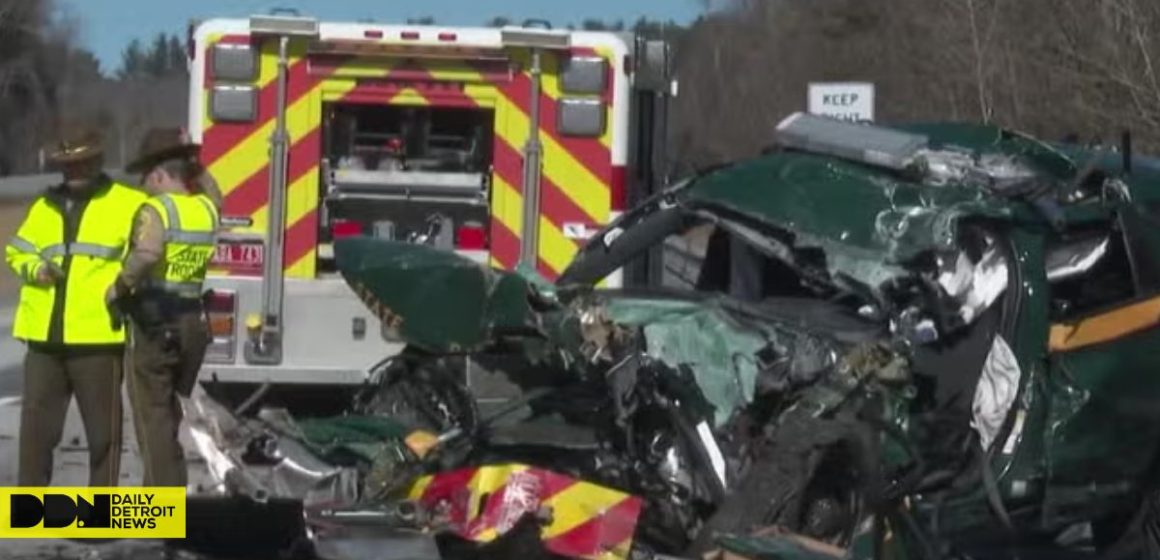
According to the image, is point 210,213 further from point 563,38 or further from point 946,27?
point 946,27

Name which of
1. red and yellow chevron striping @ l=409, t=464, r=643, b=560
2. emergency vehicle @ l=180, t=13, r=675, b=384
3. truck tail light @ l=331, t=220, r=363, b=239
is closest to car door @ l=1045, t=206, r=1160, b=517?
red and yellow chevron striping @ l=409, t=464, r=643, b=560

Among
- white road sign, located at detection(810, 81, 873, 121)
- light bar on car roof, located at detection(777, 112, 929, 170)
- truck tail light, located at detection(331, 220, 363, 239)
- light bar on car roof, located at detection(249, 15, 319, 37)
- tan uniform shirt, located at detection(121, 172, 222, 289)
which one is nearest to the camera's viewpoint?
light bar on car roof, located at detection(777, 112, 929, 170)

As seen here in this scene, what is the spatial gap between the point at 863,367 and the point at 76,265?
11.8ft

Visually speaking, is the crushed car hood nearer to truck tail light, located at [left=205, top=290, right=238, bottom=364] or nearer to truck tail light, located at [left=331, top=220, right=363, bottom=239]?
truck tail light, located at [left=205, top=290, right=238, bottom=364]

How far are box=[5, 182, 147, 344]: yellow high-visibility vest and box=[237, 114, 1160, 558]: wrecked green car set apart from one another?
1826 millimetres

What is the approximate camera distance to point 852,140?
8.81 metres

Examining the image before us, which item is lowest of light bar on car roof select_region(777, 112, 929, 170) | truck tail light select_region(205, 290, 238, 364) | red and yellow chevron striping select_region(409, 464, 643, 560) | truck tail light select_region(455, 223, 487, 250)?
truck tail light select_region(205, 290, 238, 364)

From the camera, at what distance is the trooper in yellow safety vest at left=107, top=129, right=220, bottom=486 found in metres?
10.0

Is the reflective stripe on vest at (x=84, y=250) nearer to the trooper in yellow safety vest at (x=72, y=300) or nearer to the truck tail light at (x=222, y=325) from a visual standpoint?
the trooper in yellow safety vest at (x=72, y=300)

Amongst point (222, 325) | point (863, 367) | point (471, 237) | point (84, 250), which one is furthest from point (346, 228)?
point (863, 367)

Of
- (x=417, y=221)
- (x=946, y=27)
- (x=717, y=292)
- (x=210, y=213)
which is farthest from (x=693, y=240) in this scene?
(x=946, y=27)

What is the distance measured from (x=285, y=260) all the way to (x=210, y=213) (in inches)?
98.1

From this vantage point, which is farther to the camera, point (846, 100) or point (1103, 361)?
point (846, 100)

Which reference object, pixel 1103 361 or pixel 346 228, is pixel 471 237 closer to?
pixel 346 228
